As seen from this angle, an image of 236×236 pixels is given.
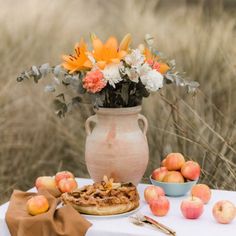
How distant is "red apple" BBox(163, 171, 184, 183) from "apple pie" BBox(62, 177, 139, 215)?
7.6 inches

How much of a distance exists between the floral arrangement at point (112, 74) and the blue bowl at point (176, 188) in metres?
0.28

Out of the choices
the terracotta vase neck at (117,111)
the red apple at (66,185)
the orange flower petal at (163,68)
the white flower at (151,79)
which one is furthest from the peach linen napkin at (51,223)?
the orange flower petal at (163,68)

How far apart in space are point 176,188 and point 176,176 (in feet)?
0.13

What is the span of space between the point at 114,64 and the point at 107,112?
0.16 metres

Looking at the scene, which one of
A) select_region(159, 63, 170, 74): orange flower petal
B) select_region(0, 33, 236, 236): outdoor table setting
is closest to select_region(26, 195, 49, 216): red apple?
select_region(0, 33, 236, 236): outdoor table setting

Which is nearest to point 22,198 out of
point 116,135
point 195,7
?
point 116,135

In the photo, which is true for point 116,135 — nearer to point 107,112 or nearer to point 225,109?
point 107,112

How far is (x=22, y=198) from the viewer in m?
1.80

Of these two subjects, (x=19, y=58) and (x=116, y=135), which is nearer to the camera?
(x=116, y=135)

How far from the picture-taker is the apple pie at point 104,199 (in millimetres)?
1620

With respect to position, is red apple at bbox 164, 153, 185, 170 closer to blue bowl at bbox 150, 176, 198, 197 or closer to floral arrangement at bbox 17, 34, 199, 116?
blue bowl at bbox 150, 176, 198, 197

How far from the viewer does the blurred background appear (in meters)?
2.68

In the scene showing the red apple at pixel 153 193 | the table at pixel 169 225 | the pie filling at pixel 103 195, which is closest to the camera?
the table at pixel 169 225

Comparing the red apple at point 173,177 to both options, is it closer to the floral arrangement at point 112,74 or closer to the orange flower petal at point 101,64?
the floral arrangement at point 112,74
